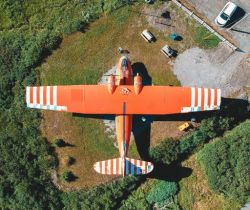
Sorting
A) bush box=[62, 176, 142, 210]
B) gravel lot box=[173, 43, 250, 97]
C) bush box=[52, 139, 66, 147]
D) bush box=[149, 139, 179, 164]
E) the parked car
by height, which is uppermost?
the parked car

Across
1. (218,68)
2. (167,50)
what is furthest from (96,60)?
(218,68)

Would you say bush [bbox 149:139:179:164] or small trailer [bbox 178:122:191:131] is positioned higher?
small trailer [bbox 178:122:191:131]

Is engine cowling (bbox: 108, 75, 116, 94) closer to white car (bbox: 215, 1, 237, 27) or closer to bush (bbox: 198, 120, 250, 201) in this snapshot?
bush (bbox: 198, 120, 250, 201)

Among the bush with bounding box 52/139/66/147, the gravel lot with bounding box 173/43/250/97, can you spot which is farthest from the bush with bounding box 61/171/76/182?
the gravel lot with bounding box 173/43/250/97

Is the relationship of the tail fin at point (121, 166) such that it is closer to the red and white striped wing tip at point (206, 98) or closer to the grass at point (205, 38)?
the red and white striped wing tip at point (206, 98)

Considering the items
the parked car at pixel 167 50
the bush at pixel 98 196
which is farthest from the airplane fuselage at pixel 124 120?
the bush at pixel 98 196

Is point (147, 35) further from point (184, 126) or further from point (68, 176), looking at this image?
point (68, 176)

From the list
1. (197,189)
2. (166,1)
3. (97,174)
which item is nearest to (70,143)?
(97,174)

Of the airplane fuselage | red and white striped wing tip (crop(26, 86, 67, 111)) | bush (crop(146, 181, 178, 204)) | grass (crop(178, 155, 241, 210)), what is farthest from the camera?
grass (crop(178, 155, 241, 210))
